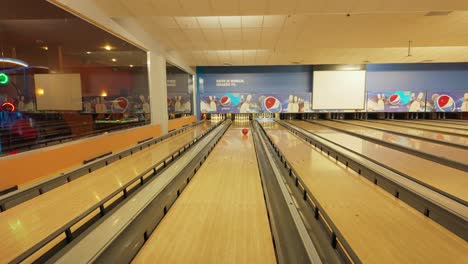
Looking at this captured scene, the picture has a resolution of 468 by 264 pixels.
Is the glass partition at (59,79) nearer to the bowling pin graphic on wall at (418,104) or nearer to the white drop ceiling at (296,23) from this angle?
the white drop ceiling at (296,23)

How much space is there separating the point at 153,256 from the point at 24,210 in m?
1.21

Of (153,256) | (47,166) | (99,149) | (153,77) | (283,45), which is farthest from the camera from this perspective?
(283,45)

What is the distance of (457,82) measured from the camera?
1045 centimetres

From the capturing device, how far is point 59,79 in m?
3.65

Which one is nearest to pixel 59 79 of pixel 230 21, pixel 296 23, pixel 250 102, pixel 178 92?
pixel 230 21

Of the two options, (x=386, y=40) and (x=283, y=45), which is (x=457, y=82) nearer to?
(x=386, y=40)

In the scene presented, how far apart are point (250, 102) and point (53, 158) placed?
8007 mm

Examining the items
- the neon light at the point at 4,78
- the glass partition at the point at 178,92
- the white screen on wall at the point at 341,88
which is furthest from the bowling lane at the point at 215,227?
the white screen on wall at the point at 341,88

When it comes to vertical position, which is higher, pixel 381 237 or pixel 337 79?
pixel 337 79

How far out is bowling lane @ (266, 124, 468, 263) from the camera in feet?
4.98

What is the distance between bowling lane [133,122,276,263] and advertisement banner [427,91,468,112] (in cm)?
1095

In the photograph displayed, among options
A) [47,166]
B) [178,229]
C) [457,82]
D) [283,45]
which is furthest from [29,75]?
[457,82]

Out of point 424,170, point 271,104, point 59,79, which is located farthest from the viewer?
point 271,104

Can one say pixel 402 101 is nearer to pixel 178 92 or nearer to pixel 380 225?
pixel 178 92
